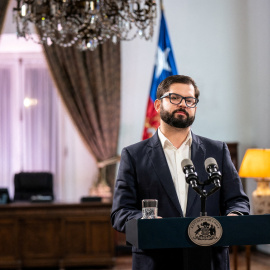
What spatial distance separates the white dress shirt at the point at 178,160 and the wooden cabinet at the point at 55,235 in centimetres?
472

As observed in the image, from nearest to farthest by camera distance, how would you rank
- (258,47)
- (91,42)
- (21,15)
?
(21,15), (91,42), (258,47)

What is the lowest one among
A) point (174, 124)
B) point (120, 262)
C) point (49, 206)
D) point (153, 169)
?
point (120, 262)

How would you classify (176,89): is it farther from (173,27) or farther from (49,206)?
(173,27)

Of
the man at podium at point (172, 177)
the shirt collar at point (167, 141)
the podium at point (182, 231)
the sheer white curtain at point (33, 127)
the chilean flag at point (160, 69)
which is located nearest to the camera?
the podium at point (182, 231)

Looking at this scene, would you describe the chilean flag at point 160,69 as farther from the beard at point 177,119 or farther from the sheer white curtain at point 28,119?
the beard at point 177,119

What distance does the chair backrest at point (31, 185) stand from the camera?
752 centimetres

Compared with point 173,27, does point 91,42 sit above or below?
below

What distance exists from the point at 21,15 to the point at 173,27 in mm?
3091

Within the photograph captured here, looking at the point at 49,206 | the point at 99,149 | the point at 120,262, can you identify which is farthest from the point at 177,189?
the point at 99,149

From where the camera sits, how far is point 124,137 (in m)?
8.38

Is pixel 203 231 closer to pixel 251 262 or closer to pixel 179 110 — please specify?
pixel 179 110

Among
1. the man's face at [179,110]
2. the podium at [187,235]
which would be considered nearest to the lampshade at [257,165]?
the man's face at [179,110]

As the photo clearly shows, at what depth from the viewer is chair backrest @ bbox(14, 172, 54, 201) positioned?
752 cm

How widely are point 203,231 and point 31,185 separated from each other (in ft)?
19.1
